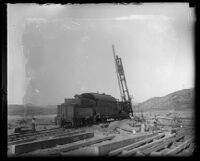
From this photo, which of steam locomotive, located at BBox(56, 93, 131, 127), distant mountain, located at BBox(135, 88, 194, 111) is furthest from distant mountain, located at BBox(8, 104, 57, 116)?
distant mountain, located at BBox(135, 88, 194, 111)

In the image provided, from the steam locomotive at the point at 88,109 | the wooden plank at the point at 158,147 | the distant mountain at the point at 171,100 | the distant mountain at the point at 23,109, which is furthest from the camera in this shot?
the steam locomotive at the point at 88,109

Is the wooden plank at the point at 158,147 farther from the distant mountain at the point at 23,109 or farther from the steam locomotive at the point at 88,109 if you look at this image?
the steam locomotive at the point at 88,109

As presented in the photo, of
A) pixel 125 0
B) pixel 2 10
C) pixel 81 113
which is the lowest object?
pixel 81 113

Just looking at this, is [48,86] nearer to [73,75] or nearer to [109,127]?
[73,75]

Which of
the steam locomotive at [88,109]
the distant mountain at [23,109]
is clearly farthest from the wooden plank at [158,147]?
the steam locomotive at [88,109]

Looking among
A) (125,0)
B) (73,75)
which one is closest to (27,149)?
(73,75)

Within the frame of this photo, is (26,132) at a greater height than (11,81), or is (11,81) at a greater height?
(11,81)

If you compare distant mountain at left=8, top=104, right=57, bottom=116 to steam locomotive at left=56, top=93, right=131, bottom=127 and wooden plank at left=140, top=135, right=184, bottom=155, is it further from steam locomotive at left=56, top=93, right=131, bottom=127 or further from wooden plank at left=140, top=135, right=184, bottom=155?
wooden plank at left=140, top=135, right=184, bottom=155

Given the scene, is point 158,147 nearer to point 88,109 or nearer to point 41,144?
point 41,144
